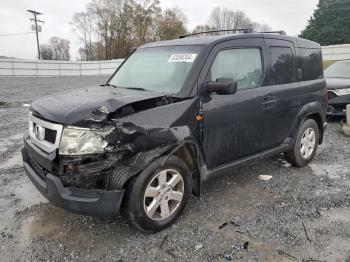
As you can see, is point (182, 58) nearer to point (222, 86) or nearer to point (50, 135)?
point (222, 86)

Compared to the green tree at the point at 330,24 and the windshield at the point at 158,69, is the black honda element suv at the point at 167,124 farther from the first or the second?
the green tree at the point at 330,24

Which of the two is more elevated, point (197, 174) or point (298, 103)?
point (298, 103)

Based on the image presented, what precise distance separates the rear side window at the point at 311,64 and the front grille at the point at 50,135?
12.1ft

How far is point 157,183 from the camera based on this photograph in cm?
322

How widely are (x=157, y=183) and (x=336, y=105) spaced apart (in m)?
6.63

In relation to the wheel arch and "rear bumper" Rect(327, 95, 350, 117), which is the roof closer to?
the wheel arch

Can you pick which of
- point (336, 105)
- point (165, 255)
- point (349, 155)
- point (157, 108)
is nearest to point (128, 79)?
point (157, 108)

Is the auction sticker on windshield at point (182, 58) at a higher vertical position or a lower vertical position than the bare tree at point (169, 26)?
lower

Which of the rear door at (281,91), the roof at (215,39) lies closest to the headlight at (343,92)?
the roof at (215,39)

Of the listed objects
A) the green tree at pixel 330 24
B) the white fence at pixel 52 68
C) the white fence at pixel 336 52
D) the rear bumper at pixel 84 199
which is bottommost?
the white fence at pixel 52 68

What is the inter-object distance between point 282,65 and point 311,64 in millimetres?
840

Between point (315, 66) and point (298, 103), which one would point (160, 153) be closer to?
point (298, 103)

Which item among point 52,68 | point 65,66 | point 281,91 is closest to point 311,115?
point 281,91

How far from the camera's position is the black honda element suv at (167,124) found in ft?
9.27
